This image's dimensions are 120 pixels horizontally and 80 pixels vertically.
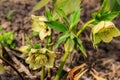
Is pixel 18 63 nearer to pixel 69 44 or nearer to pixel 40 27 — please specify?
pixel 40 27

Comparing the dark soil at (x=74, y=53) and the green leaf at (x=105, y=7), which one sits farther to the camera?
the dark soil at (x=74, y=53)

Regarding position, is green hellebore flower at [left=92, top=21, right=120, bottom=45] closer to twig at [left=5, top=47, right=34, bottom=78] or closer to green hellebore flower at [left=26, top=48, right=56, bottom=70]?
green hellebore flower at [left=26, top=48, right=56, bottom=70]

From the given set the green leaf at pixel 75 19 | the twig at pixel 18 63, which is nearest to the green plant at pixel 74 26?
the green leaf at pixel 75 19

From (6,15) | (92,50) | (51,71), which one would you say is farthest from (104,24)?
(6,15)

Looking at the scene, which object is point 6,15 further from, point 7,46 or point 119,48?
point 119,48

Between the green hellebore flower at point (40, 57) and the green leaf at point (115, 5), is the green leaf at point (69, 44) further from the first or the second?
the green leaf at point (115, 5)

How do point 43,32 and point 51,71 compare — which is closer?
point 43,32

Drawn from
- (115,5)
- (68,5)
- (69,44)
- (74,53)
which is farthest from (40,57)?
(74,53)
